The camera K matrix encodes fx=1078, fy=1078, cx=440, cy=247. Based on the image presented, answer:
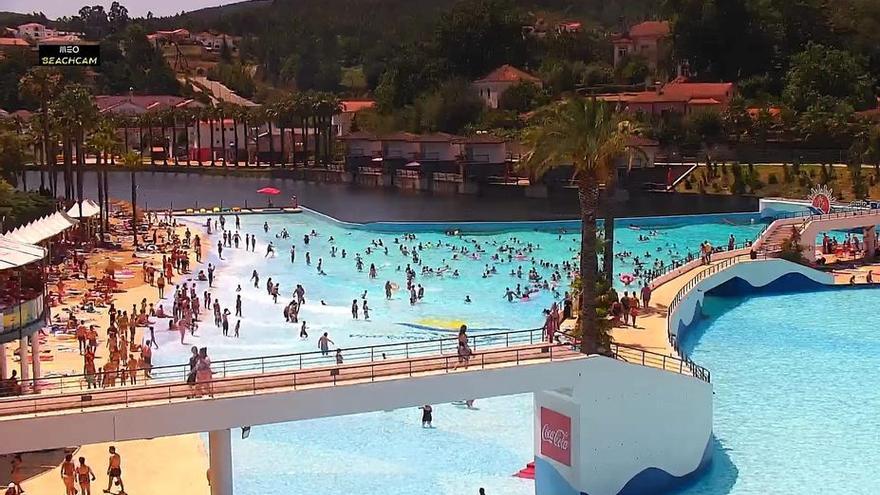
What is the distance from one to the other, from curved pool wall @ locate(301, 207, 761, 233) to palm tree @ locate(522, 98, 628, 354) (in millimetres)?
36770

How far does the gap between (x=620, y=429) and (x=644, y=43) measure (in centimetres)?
11611

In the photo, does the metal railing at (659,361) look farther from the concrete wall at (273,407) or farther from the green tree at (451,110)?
the green tree at (451,110)

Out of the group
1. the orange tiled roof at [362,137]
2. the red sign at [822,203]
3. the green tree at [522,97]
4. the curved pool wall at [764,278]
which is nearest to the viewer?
the curved pool wall at [764,278]

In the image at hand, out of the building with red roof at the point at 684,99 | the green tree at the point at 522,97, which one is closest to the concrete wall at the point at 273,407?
the building with red roof at the point at 684,99

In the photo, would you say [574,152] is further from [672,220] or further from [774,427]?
[672,220]

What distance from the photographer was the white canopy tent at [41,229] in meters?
37.8

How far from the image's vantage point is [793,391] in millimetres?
28938

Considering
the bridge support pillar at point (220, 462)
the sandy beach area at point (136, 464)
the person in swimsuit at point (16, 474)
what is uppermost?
the bridge support pillar at point (220, 462)

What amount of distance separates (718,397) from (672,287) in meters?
7.59

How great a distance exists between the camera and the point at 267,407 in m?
17.5

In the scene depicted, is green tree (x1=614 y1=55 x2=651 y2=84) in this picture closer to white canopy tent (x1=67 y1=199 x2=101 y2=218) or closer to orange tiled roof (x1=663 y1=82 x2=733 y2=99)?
orange tiled roof (x1=663 y1=82 x2=733 y2=99)

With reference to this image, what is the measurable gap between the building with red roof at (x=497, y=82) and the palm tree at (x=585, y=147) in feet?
291

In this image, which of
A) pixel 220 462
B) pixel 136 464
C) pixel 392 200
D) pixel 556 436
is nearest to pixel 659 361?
pixel 556 436

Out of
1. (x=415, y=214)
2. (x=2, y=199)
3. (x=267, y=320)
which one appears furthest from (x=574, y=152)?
(x=415, y=214)
